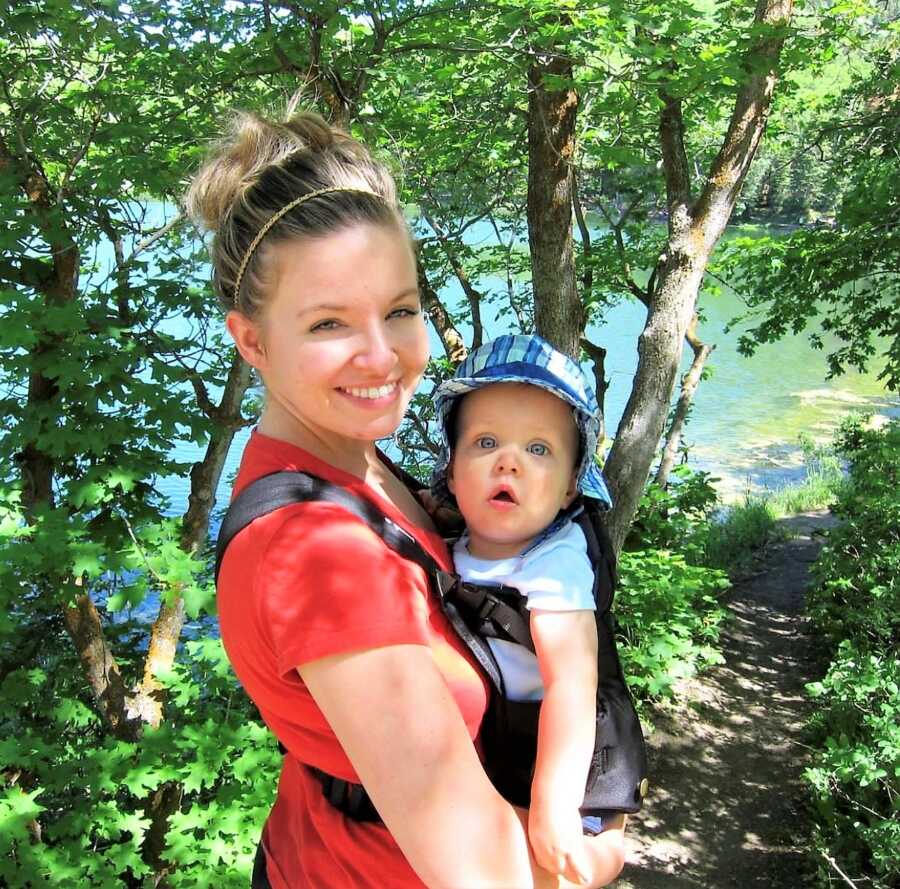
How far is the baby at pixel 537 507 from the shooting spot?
4.21ft

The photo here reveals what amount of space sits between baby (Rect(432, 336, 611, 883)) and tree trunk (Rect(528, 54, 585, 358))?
277 centimetres

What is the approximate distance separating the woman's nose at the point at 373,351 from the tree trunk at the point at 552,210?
316 centimetres

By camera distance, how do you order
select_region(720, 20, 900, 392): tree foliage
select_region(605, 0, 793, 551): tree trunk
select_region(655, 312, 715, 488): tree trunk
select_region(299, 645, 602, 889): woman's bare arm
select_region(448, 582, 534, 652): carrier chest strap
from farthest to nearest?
1. select_region(655, 312, 715, 488): tree trunk
2. select_region(720, 20, 900, 392): tree foliage
3. select_region(605, 0, 793, 551): tree trunk
4. select_region(448, 582, 534, 652): carrier chest strap
5. select_region(299, 645, 602, 889): woman's bare arm

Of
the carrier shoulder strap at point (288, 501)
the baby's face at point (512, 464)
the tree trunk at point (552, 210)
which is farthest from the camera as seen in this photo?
the tree trunk at point (552, 210)

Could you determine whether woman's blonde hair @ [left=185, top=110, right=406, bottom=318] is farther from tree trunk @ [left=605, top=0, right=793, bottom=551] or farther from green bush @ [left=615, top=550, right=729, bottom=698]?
green bush @ [left=615, top=550, right=729, bottom=698]

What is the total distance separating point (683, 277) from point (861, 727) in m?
3.11

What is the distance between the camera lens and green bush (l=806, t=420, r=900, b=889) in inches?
164

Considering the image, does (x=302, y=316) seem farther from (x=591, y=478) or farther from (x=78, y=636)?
(x=78, y=636)

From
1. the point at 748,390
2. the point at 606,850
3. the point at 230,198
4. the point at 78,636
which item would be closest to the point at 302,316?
the point at 230,198

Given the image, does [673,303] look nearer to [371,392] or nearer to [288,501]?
[371,392]

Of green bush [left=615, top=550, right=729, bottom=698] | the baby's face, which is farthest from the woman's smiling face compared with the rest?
green bush [left=615, top=550, right=729, bottom=698]

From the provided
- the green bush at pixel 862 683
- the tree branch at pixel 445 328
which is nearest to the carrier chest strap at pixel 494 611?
the green bush at pixel 862 683

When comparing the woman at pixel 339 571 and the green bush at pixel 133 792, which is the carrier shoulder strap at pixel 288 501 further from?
the green bush at pixel 133 792

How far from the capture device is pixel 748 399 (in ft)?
63.8
